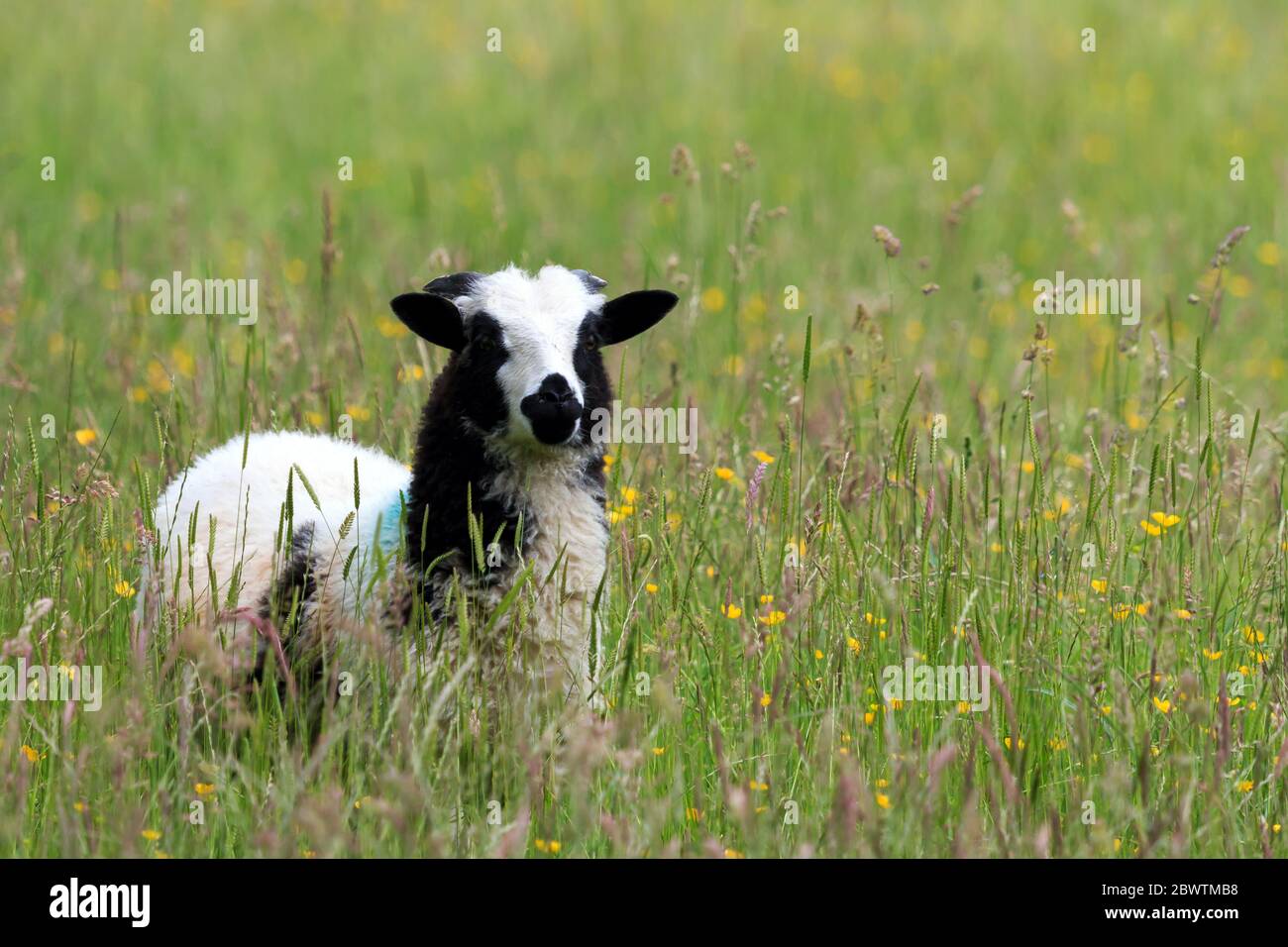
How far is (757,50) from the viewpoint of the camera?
52.2 feet

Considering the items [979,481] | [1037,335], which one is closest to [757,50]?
[979,481]

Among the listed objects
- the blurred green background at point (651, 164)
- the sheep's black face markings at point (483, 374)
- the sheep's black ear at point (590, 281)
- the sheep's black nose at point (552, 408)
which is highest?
the blurred green background at point (651, 164)

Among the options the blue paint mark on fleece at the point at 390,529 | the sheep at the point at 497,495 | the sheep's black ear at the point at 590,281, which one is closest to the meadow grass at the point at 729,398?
the sheep at the point at 497,495

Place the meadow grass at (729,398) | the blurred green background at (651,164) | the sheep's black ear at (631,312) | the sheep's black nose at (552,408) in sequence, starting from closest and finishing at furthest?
the meadow grass at (729,398) → the sheep's black nose at (552,408) → the sheep's black ear at (631,312) → the blurred green background at (651,164)

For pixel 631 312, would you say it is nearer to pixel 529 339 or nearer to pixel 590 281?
pixel 590 281

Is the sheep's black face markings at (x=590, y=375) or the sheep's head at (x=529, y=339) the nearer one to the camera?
the sheep's head at (x=529, y=339)

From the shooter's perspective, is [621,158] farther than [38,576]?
Yes

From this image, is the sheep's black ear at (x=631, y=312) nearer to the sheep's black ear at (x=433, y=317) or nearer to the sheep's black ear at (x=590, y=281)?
the sheep's black ear at (x=590, y=281)

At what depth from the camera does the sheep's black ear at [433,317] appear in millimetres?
5117

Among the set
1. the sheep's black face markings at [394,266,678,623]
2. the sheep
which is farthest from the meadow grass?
the sheep's black face markings at [394,266,678,623]

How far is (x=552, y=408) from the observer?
4844 mm

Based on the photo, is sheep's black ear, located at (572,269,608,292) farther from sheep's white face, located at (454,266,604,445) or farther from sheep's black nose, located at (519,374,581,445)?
sheep's black nose, located at (519,374,581,445)

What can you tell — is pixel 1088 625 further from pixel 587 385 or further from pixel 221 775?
pixel 221 775
